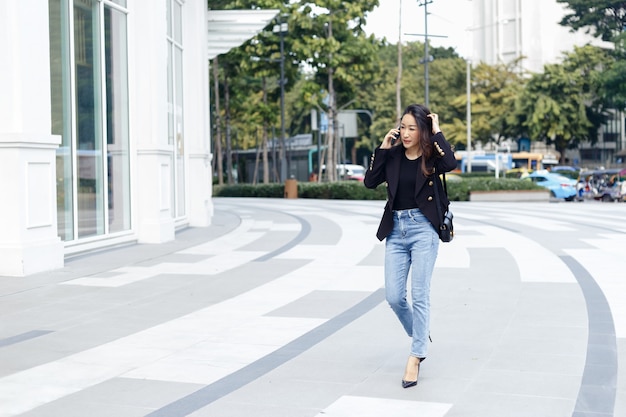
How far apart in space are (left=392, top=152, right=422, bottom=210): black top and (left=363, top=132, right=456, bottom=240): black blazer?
0.09ft

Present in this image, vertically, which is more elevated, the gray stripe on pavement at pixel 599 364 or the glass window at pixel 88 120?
the glass window at pixel 88 120

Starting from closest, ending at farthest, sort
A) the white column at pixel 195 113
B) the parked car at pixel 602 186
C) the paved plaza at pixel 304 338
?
the paved plaza at pixel 304 338, the white column at pixel 195 113, the parked car at pixel 602 186

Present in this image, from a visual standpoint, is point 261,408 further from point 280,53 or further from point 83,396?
point 280,53

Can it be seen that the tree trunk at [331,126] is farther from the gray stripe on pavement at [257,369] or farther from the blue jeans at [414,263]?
the blue jeans at [414,263]

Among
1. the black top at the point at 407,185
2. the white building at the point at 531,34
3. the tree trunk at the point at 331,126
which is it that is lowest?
the black top at the point at 407,185

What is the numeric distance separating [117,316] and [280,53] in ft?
115

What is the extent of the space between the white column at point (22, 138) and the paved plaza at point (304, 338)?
0.38 m

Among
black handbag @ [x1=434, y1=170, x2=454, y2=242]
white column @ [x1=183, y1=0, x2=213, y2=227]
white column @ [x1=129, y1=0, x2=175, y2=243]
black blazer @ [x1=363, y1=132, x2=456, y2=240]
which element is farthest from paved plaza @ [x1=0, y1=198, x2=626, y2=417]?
white column @ [x1=183, y1=0, x2=213, y2=227]

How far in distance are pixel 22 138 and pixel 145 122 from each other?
449 centimetres

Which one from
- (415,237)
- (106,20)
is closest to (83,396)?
(415,237)

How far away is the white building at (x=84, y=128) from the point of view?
10258mm

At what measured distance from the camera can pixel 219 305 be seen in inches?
327

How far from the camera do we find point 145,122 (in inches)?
575

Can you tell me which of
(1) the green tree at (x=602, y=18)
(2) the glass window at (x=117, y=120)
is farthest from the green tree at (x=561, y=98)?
(2) the glass window at (x=117, y=120)
